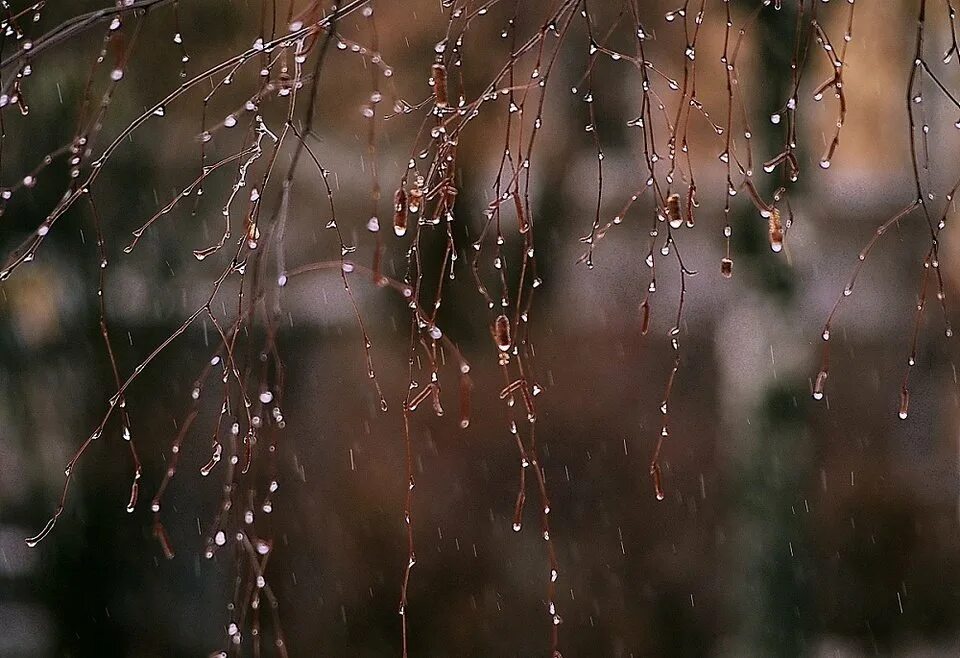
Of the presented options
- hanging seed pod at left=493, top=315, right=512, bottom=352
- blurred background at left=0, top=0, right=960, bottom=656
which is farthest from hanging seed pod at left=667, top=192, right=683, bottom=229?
blurred background at left=0, top=0, right=960, bottom=656

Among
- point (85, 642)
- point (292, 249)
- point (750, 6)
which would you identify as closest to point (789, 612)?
point (750, 6)

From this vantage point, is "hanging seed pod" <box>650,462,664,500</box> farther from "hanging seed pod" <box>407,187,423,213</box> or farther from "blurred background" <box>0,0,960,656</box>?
"blurred background" <box>0,0,960,656</box>

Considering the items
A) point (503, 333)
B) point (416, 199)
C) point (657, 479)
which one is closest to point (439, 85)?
point (416, 199)

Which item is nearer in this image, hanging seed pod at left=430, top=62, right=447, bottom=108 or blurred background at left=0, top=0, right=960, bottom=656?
hanging seed pod at left=430, top=62, right=447, bottom=108

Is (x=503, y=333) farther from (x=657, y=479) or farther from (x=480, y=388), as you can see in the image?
(x=480, y=388)

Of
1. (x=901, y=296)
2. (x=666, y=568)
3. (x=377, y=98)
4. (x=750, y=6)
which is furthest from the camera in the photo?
(x=666, y=568)

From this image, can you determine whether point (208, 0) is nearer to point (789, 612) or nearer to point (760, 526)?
point (760, 526)

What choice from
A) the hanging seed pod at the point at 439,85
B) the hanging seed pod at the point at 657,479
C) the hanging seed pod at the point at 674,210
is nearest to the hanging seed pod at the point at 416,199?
the hanging seed pod at the point at 439,85


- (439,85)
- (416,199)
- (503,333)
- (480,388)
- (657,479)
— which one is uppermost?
(439,85)
